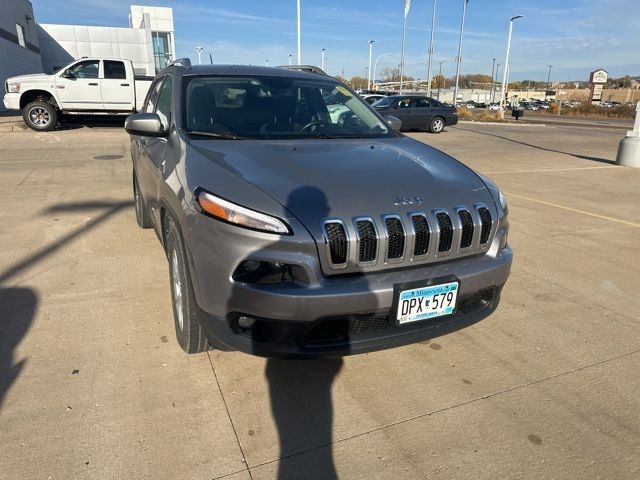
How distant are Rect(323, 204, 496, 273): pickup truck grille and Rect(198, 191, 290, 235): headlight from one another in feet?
0.74

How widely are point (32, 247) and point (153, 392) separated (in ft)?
9.56

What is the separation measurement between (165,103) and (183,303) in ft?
6.13

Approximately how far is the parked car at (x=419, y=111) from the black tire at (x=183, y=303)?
17.3 metres

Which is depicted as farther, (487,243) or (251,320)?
(487,243)

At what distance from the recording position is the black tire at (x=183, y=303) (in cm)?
253

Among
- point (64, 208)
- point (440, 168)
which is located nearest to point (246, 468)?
point (440, 168)

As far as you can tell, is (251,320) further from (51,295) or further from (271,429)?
(51,295)

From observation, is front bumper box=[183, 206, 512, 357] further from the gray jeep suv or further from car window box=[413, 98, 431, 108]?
car window box=[413, 98, 431, 108]

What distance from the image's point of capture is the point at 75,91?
14.1m

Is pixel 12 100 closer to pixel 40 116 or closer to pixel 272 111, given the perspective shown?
pixel 40 116

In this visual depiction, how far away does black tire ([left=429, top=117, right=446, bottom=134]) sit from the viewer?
65.0ft

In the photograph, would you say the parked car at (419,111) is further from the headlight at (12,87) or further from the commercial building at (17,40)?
the commercial building at (17,40)

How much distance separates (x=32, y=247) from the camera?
15.3ft

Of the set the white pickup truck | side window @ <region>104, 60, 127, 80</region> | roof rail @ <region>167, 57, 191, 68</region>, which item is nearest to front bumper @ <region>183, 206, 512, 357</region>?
roof rail @ <region>167, 57, 191, 68</region>
